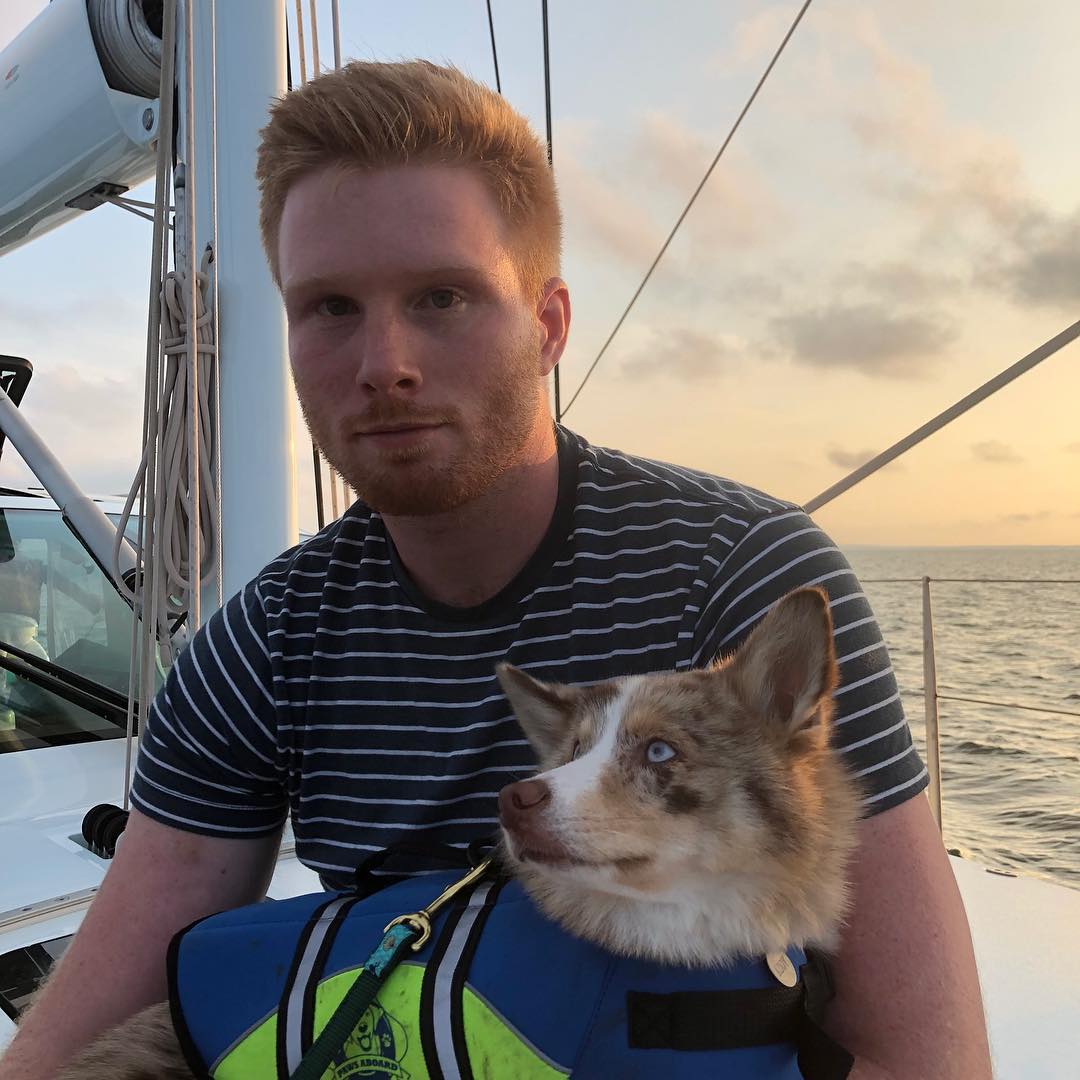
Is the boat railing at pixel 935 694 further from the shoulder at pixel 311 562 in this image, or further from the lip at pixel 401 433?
the lip at pixel 401 433

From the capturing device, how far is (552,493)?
4.97 feet

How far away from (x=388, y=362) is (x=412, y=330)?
0.21ft

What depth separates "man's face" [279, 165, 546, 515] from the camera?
135 centimetres

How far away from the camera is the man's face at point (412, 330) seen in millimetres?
1354

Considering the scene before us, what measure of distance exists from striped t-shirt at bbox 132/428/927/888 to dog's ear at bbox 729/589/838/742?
0.07 meters

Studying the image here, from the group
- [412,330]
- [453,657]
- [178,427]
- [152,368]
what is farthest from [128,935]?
[152,368]

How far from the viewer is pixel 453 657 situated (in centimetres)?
143

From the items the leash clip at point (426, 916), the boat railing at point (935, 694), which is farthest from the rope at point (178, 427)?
the boat railing at point (935, 694)

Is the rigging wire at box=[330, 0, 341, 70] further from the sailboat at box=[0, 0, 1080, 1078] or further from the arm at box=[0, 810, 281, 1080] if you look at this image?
the arm at box=[0, 810, 281, 1080]

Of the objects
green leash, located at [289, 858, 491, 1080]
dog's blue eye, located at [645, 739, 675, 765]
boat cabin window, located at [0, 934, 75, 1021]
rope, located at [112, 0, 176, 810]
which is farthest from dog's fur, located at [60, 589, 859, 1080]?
rope, located at [112, 0, 176, 810]

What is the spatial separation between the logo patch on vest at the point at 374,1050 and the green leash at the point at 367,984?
2 cm

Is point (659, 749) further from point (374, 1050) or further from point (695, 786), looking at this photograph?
point (374, 1050)

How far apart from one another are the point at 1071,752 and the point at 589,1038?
7379 mm

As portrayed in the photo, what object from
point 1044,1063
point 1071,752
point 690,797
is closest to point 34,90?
point 690,797
